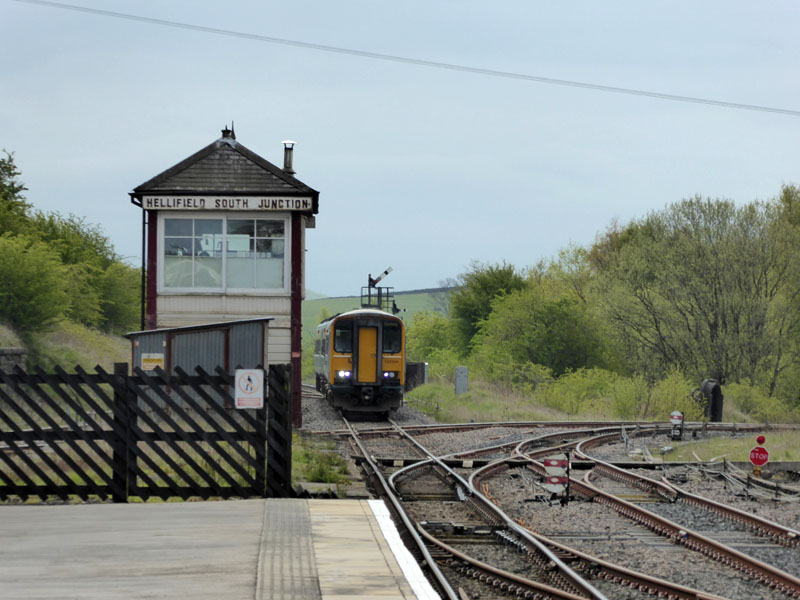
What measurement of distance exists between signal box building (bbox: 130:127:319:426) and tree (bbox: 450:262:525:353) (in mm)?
39388

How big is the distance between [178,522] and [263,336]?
1256 centimetres

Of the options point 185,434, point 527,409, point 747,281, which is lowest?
point 527,409

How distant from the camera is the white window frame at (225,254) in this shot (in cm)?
2208

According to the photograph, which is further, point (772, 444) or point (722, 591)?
point (772, 444)

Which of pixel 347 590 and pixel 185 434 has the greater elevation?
pixel 185 434

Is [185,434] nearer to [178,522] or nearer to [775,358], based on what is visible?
[178,522]

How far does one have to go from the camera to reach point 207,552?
6281 millimetres

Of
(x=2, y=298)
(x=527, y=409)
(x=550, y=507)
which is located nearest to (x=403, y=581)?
(x=550, y=507)

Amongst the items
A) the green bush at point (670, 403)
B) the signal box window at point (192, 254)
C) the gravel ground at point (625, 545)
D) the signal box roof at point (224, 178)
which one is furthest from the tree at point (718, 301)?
the gravel ground at point (625, 545)

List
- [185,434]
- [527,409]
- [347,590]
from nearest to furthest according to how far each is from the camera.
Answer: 1. [347,590]
2. [185,434]
3. [527,409]

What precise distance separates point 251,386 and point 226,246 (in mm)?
14253

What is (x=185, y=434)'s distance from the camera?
8.40m

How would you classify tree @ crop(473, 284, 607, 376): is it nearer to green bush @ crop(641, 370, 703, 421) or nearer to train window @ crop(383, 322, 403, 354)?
green bush @ crop(641, 370, 703, 421)

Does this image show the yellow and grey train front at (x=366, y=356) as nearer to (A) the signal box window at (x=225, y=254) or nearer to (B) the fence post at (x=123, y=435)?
(A) the signal box window at (x=225, y=254)
